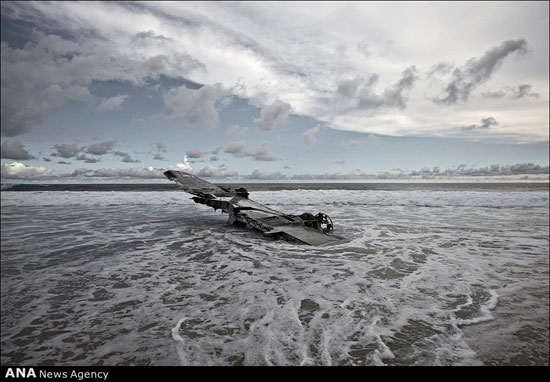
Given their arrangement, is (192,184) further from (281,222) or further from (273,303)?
(273,303)

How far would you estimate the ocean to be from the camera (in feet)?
14.0

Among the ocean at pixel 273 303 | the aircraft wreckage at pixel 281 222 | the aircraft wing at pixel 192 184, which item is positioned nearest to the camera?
the ocean at pixel 273 303

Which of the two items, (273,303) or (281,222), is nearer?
(273,303)

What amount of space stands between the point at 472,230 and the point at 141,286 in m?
17.0

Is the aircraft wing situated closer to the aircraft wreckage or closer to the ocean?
the aircraft wreckage

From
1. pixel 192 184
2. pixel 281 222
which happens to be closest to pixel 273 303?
pixel 281 222

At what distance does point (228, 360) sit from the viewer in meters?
4.05

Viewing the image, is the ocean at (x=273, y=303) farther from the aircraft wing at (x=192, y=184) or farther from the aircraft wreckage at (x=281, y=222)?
the aircraft wing at (x=192, y=184)

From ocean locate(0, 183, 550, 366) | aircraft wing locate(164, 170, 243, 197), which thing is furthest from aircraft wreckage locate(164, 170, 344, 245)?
ocean locate(0, 183, 550, 366)

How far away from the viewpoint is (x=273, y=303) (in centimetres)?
614

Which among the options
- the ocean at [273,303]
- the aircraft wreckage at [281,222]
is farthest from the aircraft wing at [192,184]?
the ocean at [273,303]

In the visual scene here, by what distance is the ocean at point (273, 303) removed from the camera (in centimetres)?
425

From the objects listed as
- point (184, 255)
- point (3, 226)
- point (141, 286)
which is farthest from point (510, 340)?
point (3, 226)

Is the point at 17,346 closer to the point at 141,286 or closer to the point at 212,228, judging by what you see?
the point at 141,286
